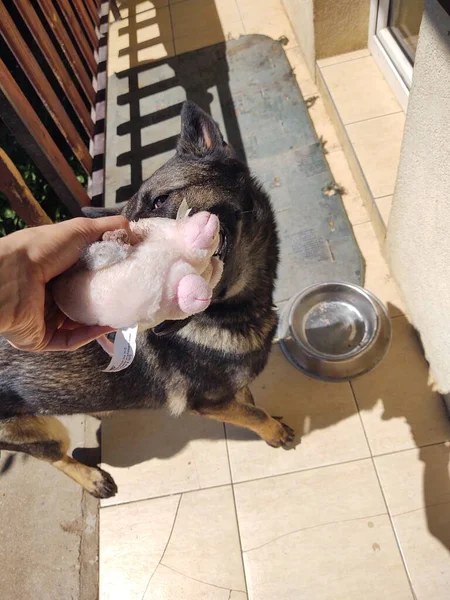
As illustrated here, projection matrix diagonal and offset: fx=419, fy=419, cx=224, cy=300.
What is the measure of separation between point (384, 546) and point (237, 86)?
3749 mm

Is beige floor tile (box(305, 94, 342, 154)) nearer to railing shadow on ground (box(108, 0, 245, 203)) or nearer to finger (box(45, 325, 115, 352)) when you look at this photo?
railing shadow on ground (box(108, 0, 245, 203))

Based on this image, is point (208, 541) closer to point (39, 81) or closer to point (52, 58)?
point (39, 81)

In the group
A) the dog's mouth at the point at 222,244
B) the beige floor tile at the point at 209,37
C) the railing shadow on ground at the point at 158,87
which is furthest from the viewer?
the beige floor tile at the point at 209,37

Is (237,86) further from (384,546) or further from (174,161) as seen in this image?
(384,546)

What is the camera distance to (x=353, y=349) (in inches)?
96.0

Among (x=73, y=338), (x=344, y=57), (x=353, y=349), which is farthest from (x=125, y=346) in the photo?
(x=344, y=57)

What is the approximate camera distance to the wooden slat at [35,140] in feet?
7.80

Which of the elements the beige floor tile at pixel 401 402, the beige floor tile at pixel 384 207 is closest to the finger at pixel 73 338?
the beige floor tile at pixel 401 402

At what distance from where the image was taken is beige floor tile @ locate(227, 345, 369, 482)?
230cm

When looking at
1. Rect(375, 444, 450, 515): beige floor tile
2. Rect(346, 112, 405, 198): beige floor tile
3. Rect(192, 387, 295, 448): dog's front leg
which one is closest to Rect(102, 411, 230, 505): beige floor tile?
Rect(192, 387, 295, 448): dog's front leg

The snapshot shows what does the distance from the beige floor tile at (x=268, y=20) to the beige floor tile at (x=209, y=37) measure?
0.36ft

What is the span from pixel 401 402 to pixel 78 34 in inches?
163

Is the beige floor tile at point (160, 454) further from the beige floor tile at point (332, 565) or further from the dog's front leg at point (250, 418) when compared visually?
the beige floor tile at point (332, 565)

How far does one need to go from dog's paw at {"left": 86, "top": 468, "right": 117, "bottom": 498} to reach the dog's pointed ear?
1824 mm
